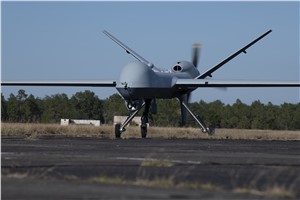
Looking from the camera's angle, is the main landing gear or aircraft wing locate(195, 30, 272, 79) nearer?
the main landing gear

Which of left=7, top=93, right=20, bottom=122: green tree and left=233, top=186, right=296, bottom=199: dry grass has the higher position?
left=7, top=93, right=20, bottom=122: green tree

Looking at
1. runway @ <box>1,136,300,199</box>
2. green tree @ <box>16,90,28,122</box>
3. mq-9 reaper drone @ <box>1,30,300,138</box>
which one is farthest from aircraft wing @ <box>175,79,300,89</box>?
green tree @ <box>16,90,28,122</box>

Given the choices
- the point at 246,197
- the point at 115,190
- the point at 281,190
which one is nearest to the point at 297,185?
the point at 281,190

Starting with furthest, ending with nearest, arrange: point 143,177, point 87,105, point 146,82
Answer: point 87,105 → point 146,82 → point 143,177

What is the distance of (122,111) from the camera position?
13200 centimetres

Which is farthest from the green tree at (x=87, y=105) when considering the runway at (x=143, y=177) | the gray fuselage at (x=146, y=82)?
the runway at (x=143, y=177)

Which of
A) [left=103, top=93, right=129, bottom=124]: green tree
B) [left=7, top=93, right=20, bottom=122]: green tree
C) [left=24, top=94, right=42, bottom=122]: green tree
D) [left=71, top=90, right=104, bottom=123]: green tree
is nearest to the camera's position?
[left=7, top=93, right=20, bottom=122]: green tree

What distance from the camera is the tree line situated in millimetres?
128875

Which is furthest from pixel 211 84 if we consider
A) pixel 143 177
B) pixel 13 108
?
pixel 13 108

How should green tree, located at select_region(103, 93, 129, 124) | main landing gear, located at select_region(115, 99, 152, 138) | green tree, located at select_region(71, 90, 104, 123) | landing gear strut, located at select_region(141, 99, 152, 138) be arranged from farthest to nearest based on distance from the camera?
1. green tree, located at select_region(71, 90, 104, 123)
2. green tree, located at select_region(103, 93, 129, 124)
3. landing gear strut, located at select_region(141, 99, 152, 138)
4. main landing gear, located at select_region(115, 99, 152, 138)

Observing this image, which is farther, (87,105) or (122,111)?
(87,105)

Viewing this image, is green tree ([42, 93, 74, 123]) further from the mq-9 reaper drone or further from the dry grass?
the dry grass

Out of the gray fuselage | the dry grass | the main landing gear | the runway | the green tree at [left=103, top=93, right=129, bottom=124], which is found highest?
the green tree at [left=103, top=93, right=129, bottom=124]

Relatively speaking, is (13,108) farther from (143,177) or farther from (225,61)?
(143,177)
